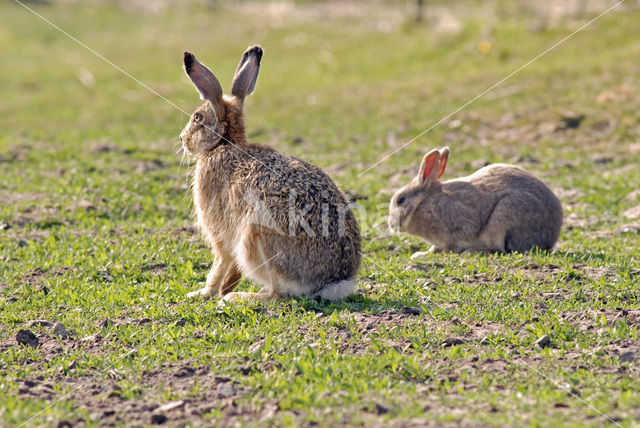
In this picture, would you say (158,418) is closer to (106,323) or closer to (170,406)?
(170,406)

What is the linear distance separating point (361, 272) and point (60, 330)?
2956 mm

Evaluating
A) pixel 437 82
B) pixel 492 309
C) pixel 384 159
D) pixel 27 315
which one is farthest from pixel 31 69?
pixel 492 309

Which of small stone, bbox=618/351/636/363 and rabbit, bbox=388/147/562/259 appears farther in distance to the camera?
rabbit, bbox=388/147/562/259

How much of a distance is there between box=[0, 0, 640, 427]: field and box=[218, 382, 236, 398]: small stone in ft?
0.05

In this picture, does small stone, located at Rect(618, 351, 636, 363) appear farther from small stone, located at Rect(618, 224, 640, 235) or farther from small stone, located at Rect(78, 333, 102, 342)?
small stone, located at Rect(618, 224, 640, 235)

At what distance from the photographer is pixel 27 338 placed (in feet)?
18.8

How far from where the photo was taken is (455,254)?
820 cm

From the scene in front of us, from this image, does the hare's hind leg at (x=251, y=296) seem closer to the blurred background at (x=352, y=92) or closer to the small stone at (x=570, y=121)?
the blurred background at (x=352, y=92)

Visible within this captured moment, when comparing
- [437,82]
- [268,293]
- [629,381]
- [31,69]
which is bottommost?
[629,381]

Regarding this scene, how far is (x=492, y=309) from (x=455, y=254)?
2158 millimetres

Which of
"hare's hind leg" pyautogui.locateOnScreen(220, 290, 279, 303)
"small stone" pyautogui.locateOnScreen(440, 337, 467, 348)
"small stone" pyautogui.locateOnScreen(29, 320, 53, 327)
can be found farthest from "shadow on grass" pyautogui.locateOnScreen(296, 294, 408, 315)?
"small stone" pyautogui.locateOnScreen(29, 320, 53, 327)

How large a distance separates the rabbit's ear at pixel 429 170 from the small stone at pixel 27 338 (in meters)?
4.91

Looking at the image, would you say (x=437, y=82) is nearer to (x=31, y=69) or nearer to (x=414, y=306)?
(x=414, y=306)

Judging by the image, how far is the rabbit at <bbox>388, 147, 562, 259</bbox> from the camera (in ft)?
26.6
